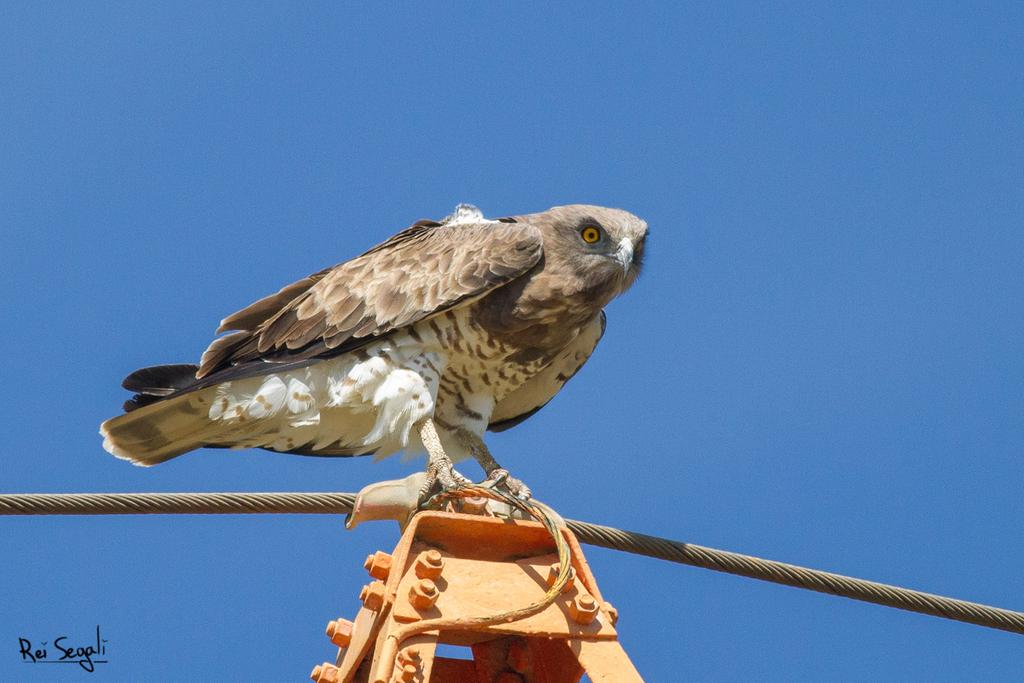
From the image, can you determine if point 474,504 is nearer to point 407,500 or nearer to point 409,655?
point 407,500

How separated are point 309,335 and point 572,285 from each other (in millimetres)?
1402

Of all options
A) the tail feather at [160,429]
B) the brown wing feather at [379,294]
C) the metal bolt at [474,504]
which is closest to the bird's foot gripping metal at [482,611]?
the metal bolt at [474,504]

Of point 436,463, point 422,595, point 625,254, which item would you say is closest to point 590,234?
point 625,254

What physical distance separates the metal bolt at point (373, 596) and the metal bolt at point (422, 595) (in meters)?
0.12

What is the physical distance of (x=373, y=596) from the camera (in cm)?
343

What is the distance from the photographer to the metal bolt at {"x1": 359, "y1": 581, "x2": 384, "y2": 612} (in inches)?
Result: 134

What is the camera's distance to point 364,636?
11.4 feet

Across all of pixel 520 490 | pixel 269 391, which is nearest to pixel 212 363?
pixel 269 391

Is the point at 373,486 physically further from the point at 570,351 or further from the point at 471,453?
the point at 570,351

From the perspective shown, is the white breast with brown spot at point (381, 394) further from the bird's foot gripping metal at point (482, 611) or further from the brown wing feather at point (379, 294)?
the bird's foot gripping metal at point (482, 611)

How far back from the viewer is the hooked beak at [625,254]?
6.81 meters

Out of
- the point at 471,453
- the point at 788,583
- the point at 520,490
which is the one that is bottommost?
the point at 788,583

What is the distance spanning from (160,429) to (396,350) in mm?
1318

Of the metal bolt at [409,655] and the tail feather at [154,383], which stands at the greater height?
the tail feather at [154,383]
